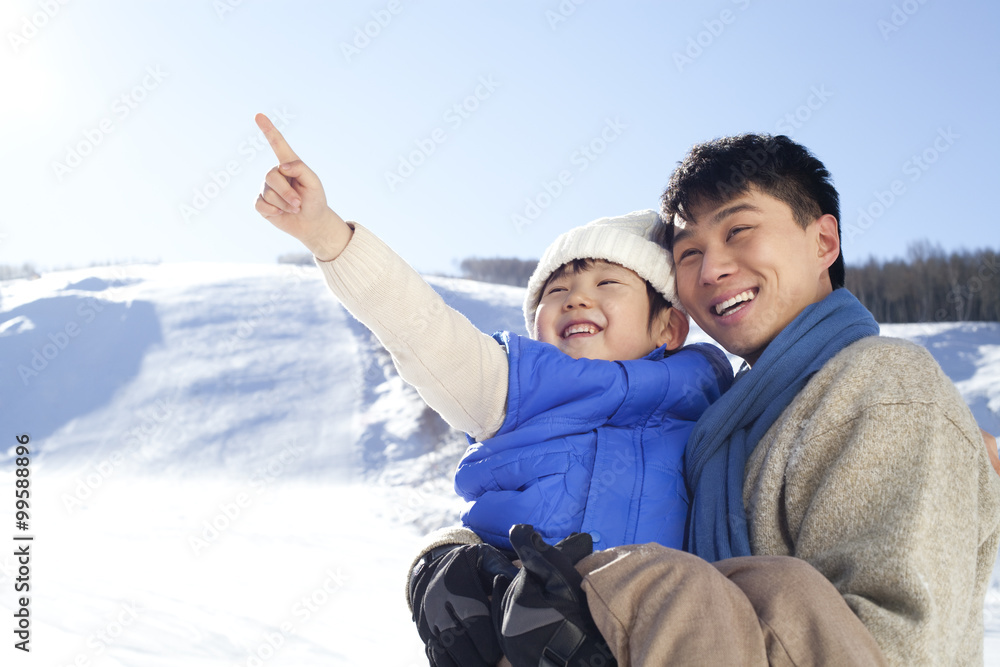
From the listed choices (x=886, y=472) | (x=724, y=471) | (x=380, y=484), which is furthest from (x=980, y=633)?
(x=380, y=484)

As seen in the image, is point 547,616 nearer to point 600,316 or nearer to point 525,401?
point 525,401

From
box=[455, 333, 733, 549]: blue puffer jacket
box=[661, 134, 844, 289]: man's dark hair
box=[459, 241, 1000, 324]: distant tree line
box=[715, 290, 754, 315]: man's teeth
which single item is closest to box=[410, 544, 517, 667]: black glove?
box=[455, 333, 733, 549]: blue puffer jacket

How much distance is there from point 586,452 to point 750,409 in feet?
1.29

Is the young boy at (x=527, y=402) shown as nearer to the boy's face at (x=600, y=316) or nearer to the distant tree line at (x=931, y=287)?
the boy's face at (x=600, y=316)

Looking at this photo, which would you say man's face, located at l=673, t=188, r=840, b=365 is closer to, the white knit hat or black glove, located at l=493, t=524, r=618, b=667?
the white knit hat

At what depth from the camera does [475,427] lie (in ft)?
5.84

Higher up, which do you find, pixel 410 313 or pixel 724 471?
pixel 410 313

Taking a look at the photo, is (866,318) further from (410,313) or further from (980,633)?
(410,313)

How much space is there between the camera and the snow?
168 inches

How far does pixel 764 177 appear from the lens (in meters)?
1.78

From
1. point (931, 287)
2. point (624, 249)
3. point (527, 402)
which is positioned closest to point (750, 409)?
point (527, 402)

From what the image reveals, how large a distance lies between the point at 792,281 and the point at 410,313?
37.5 inches

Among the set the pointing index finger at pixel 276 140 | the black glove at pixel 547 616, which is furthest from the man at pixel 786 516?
the pointing index finger at pixel 276 140

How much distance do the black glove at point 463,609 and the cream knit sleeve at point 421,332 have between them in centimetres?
38
